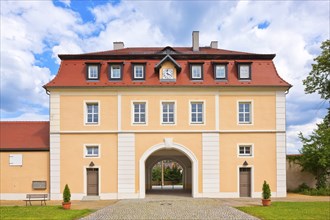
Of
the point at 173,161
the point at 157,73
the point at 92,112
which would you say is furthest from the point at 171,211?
the point at 173,161

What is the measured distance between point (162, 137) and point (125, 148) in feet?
8.06

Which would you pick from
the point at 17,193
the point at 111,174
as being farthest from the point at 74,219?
the point at 17,193

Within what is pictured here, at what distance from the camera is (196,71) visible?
24.9 m

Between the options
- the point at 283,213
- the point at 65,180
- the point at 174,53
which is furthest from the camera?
the point at 174,53

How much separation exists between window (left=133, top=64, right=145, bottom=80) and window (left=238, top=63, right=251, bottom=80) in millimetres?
6333

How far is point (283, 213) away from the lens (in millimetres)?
16312

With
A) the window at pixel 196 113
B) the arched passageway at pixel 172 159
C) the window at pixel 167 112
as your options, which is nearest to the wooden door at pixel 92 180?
the arched passageway at pixel 172 159

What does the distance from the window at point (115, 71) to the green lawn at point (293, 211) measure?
37.9 ft

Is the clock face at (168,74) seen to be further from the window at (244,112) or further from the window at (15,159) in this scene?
the window at (15,159)

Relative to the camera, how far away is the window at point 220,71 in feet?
81.5

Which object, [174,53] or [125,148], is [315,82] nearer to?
[174,53]

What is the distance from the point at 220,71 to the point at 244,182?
734cm

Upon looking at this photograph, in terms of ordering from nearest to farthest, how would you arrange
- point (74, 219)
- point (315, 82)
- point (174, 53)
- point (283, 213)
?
point (74, 219) < point (283, 213) < point (174, 53) < point (315, 82)

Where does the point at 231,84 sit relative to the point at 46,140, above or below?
above
